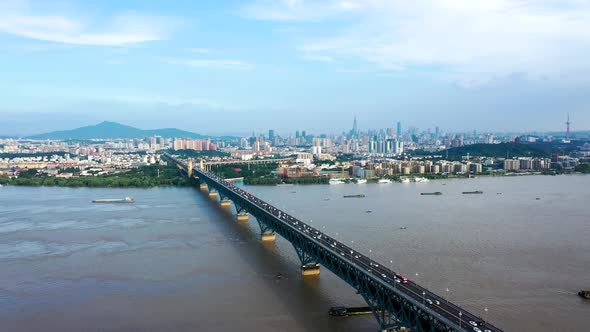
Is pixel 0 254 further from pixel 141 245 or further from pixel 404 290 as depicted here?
pixel 404 290

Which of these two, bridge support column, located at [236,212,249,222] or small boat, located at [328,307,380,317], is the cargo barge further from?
bridge support column, located at [236,212,249,222]

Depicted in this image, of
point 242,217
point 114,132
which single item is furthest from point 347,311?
point 114,132

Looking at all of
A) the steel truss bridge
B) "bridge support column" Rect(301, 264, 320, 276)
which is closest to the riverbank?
the steel truss bridge

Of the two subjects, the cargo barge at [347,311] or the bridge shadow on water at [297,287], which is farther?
the cargo barge at [347,311]

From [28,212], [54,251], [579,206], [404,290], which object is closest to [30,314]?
[54,251]

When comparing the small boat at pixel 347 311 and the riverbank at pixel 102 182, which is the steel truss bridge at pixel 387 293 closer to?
the small boat at pixel 347 311

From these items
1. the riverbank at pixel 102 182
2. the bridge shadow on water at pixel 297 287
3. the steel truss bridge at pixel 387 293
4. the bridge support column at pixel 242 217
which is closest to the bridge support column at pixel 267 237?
the bridge shadow on water at pixel 297 287
